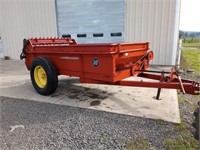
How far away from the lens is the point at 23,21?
959 centimetres

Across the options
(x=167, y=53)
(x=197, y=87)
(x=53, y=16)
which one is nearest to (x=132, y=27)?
(x=167, y=53)

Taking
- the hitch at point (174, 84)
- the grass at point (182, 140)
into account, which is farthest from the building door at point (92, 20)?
the grass at point (182, 140)

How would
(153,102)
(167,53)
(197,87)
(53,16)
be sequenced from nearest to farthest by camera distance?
(197,87), (153,102), (167,53), (53,16)

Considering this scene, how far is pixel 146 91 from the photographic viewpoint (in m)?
4.46

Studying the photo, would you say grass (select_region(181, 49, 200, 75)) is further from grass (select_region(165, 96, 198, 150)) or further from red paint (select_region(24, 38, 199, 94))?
grass (select_region(165, 96, 198, 150))

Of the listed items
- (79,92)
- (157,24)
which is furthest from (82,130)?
(157,24)

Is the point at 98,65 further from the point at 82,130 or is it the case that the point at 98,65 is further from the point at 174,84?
the point at 174,84

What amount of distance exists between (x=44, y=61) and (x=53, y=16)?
5.19 m

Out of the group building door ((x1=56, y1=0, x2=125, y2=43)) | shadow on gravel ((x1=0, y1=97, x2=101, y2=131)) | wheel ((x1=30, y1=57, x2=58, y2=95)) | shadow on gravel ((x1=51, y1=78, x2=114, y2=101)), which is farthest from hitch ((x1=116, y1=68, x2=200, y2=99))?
building door ((x1=56, y1=0, x2=125, y2=43))

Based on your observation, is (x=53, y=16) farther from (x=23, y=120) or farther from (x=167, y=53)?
(x=23, y=120)

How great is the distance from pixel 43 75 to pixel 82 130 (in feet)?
7.13

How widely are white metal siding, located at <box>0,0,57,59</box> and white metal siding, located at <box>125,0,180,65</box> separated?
3619 millimetres

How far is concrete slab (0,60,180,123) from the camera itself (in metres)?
3.41

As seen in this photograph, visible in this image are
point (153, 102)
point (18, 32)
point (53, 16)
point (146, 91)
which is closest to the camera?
point (153, 102)
